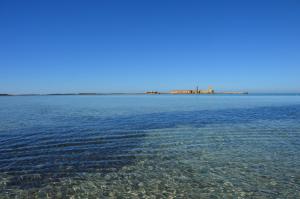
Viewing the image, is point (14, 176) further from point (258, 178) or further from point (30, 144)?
point (258, 178)

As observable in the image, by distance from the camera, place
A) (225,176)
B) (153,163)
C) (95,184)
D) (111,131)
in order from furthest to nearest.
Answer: (111,131)
(153,163)
(225,176)
(95,184)

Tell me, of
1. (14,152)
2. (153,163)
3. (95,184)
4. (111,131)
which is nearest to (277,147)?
(153,163)

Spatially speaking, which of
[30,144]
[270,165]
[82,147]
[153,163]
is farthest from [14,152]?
[270,165]

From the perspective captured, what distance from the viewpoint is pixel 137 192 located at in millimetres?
10188

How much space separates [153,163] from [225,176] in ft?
13.4

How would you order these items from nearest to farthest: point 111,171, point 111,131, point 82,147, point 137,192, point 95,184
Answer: point 137,192 → point 95,184 → point 111,171 → point 82,147 → point 111,131

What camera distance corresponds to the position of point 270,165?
13398 millimetres

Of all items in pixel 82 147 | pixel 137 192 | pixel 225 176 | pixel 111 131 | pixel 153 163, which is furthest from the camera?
pixel 111 131

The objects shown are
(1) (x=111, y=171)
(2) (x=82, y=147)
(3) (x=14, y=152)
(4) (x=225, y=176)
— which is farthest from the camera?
(2) (x=82, y=147)

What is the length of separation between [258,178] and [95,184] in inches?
298

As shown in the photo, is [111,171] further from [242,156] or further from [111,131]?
[111,131]

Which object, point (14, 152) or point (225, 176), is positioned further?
point (14, 152)

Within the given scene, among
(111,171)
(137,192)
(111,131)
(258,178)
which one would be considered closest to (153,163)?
(111,171)

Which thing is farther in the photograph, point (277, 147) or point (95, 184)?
point (277, 147)
